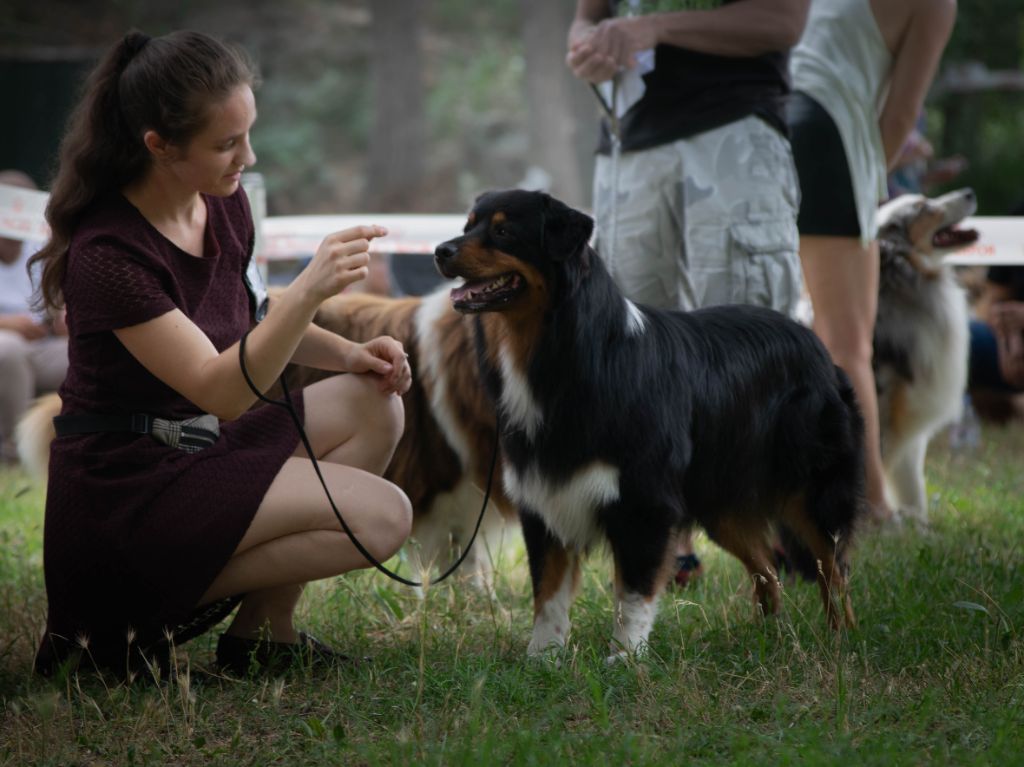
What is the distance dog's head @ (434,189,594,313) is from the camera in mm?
3008

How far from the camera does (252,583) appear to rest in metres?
2.97

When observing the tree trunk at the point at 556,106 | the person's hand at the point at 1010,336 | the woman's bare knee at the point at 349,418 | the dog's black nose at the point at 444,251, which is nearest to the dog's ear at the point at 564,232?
the dog's black nose at the point at 444,251

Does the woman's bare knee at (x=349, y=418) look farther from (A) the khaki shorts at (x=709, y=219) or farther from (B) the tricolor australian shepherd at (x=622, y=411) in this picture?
(A) the khaki shorts at (x=709, y=219)

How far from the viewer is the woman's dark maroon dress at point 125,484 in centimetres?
279

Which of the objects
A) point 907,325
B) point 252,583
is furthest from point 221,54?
point 907,325

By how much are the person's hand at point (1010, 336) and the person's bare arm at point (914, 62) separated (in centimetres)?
264

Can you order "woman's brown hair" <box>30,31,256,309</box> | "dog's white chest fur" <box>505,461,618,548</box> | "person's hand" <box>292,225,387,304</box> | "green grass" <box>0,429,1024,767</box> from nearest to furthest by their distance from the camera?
"green grass" <box>0,429,1024,767</box> < "person's hand" <box>292,225,387,304</box> < "woman's brown hair" <box>30,31,256,309</box> < "dog's white chest fur" <box>505,461,618,548</box>

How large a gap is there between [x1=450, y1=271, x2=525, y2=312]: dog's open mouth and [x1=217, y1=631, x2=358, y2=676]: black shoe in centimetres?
102

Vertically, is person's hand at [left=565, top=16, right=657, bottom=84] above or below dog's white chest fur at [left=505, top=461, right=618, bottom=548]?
above

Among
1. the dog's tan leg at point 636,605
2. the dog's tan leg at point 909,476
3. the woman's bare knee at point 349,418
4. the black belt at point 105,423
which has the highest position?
the black belt at point 105,423

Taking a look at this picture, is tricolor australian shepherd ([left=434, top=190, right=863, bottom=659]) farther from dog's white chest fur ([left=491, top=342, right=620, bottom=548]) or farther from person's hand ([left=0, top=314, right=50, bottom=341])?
person's hand ([left=0, top=314, right=50, bottom=341])

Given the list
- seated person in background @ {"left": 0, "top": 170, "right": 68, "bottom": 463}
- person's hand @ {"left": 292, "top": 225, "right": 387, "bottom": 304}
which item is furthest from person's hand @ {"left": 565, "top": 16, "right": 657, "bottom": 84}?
seated person in background @ {"left": 0, "top": 170, "right": 68, "bottom": 463}

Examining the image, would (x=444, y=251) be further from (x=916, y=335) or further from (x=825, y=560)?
(x=916, y=335)

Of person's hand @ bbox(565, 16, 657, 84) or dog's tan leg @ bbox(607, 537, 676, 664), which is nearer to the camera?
dog's tan leg @ bbox(607, 537, 676, 664)
